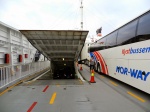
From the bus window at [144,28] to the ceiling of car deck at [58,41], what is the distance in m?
3.39

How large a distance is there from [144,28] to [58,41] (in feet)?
19.5

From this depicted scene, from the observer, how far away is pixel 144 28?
693cm

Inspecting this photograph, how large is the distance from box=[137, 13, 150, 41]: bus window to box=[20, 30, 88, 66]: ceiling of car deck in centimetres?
339

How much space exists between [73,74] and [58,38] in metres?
5.10

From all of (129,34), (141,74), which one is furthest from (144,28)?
(141,74)

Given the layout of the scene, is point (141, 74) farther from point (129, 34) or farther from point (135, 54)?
point (129, 34)

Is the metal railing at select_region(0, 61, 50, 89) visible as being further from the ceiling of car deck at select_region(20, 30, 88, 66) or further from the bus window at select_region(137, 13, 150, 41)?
the bus window at select_region(137, 13, 150, 41)

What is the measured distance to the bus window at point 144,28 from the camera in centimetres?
661

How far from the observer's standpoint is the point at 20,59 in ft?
49.9

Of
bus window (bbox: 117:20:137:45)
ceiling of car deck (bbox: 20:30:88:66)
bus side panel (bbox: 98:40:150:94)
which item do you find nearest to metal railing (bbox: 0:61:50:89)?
ceiling of car deck (bbox: 20:30:88:66)

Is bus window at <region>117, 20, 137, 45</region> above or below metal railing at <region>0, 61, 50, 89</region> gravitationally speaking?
above

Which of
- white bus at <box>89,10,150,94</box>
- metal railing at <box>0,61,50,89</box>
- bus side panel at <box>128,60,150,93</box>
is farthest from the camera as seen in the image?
metal railing at <box>0,61,50,89</box>

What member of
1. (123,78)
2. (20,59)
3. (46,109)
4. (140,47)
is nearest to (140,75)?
(140,47)

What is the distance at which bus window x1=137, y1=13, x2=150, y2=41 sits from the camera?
6607 millimetres
